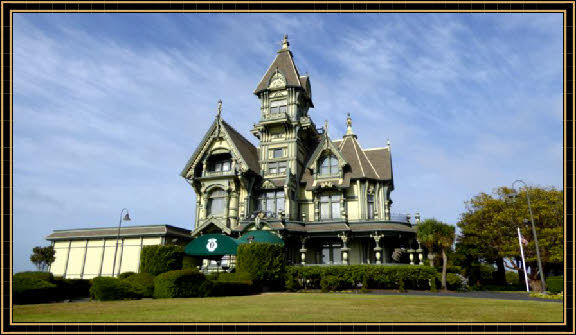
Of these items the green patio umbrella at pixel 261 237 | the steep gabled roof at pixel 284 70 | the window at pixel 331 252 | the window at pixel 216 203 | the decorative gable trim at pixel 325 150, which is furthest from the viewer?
the steep gabled roof at pixel 284 70

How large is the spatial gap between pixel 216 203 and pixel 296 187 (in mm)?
8272

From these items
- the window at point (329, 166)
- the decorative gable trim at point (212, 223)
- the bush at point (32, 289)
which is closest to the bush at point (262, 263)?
the decorative gable trim at point (212, 223)

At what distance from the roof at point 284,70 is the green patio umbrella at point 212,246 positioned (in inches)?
706

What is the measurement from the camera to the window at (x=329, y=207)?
38188 mm

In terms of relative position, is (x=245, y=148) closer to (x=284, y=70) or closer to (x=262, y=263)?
(x=284, y=70)

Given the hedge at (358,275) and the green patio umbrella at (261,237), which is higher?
the green patio umbrella at (261,237)

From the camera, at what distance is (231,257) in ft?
120

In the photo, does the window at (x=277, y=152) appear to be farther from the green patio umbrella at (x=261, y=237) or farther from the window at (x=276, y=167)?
the green patio umbrella at (x=261, y=237)

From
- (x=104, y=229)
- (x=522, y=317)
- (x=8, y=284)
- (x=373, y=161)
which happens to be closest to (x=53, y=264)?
(x=104, y=229)

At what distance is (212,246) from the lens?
31891mm

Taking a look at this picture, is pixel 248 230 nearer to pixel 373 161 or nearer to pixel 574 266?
pixel 373 161

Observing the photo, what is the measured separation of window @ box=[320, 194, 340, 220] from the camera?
125 feet

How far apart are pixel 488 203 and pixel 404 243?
1230 centimetres

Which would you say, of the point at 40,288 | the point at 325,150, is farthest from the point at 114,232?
the point at 40,288
